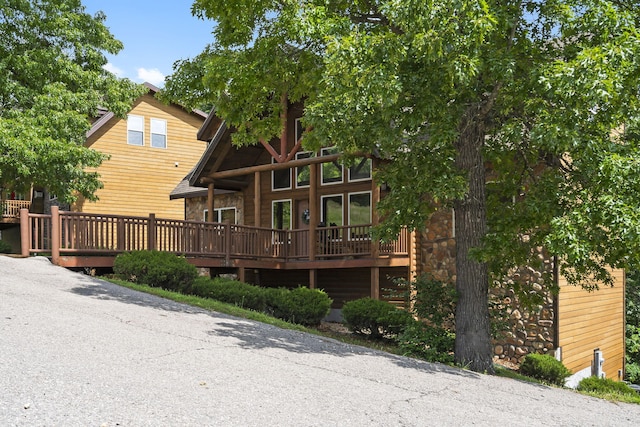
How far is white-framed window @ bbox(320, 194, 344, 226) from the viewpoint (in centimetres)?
2114

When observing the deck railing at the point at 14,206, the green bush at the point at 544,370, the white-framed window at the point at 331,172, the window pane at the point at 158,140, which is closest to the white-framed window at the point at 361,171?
the white-framed window at the point at 331,172

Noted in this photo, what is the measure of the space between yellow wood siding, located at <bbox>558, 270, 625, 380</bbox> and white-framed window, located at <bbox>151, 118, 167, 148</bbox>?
19.8m

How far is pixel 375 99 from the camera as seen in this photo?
10.3m

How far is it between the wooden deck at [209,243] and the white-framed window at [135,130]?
1095cm

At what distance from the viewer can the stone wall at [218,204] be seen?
24312mm

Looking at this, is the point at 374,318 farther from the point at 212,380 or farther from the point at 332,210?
the point at 332,210

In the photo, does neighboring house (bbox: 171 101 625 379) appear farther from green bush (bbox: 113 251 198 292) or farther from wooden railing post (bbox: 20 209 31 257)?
wooden railing post (bbox: 20 209 31 257)

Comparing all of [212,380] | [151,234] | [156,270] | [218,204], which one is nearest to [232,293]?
[156,270]

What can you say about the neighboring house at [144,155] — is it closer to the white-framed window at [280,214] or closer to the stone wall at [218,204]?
the stone wall at [218,204]

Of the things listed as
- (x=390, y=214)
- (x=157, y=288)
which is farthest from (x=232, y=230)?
(x=390, y=214)

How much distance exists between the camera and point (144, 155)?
29.6m

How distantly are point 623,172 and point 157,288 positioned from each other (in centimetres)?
994

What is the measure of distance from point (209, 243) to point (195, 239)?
45 centimetres

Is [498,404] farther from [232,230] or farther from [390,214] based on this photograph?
[232,230]
